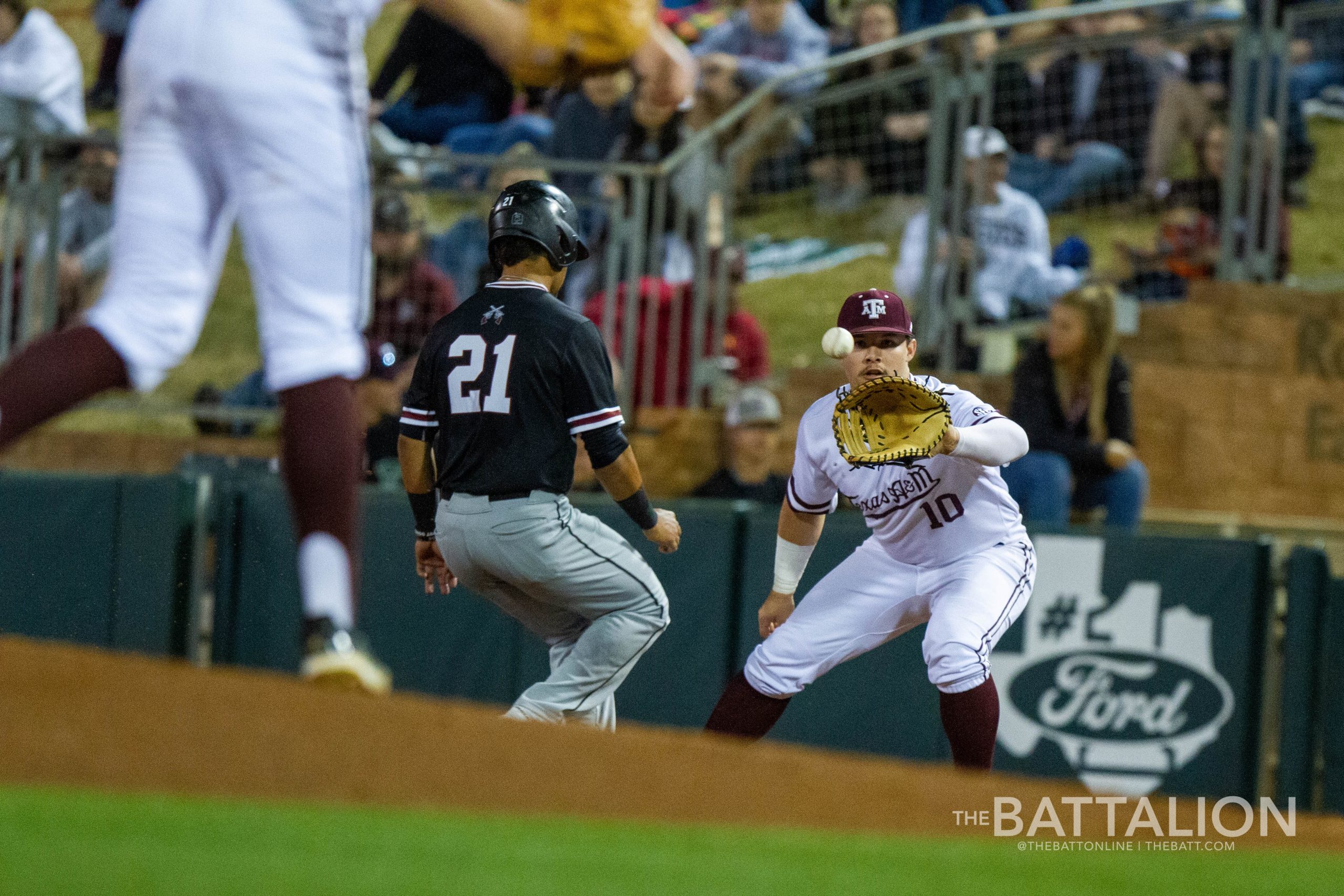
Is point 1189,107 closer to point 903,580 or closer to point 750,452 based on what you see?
point 750,452

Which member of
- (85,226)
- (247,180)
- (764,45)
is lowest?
(247,180)

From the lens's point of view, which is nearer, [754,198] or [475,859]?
[475,859]

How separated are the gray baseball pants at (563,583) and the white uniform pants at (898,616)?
308 mm

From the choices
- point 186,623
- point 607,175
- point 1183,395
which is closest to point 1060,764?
point 1183,395

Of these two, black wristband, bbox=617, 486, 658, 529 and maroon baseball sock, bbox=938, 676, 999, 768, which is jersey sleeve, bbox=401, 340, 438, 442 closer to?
black wristband, bbox=617, 486, 658, 529

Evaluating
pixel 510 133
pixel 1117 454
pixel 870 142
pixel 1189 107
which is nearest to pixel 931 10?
pixel 1189 107

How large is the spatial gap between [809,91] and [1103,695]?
10.3 ft

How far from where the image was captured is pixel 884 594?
3.73 metres

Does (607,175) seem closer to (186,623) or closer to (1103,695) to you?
(186,623)

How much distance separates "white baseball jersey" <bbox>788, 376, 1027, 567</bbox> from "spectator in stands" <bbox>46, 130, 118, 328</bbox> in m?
2.01

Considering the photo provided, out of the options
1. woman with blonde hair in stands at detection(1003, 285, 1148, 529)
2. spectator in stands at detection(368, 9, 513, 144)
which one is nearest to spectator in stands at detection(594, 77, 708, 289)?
spectator in stands at detection(368, 9, 513, 144)

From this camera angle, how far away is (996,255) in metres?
6.05

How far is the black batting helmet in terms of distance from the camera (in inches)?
137

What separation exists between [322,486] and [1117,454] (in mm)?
3464
